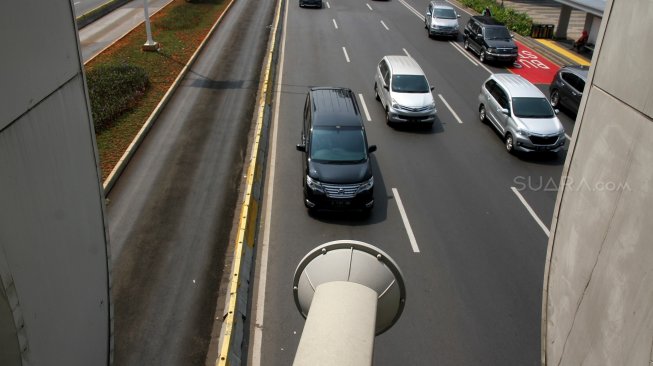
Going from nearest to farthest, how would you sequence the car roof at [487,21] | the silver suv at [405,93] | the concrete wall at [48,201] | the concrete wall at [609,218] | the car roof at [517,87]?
the concrete wall at [48,201] → the concrete wall at [609,218] → the car roof at [517,87] → the silver suv at [405,93] → the car roof at [487,21]

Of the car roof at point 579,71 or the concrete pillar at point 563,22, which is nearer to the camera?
the car roof at point 579,71

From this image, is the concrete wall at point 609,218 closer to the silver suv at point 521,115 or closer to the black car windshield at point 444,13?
the silver suv at point 521,115

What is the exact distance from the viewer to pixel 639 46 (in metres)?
5.70

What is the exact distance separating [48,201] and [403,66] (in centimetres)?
A: 1669

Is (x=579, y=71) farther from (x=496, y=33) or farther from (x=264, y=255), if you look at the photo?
(x=264, y=255)

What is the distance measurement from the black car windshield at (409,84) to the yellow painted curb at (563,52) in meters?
12.6

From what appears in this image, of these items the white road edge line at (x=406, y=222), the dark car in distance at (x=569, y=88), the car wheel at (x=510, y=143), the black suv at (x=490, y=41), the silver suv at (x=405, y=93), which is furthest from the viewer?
the black suv at (x=490, y=41)

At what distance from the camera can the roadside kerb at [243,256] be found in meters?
8.85

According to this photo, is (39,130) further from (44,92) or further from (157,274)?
(157,274)

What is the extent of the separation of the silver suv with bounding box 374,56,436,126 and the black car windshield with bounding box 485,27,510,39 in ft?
28.7

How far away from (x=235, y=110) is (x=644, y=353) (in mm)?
16477

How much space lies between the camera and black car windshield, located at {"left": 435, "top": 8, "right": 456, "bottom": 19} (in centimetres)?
3122

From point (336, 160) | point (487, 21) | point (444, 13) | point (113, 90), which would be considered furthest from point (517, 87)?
point (444, 13)

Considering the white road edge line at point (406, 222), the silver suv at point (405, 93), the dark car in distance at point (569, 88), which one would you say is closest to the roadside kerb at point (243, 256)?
the white road edge line at point (406, 222)
